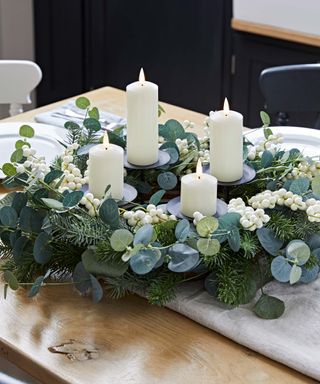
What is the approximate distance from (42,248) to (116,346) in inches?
7.6

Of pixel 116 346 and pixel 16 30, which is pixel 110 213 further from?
pixel 16 30

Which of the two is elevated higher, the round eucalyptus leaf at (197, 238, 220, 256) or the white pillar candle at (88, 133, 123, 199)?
the white pillar candle at (88, 133, 123, 199)

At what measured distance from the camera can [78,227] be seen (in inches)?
52.1

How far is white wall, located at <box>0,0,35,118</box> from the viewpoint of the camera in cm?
386

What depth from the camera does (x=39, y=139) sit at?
1.90m

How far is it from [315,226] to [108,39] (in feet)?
8.69

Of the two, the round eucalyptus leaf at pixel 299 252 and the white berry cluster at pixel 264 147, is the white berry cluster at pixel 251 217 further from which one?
the white berry cluster at pixel 264 147

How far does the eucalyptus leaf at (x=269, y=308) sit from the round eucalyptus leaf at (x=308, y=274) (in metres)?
0.07

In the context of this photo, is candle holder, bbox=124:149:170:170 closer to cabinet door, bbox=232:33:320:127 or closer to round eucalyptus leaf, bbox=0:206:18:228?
round eucalyptus leaf, bbox=0:206:18:228

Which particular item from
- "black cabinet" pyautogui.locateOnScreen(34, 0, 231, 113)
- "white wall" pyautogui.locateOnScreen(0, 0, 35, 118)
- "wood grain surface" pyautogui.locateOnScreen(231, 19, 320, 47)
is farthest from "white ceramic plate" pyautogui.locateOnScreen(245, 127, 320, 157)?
"white wall" pyautogui.locateOnScreen(0, 0, 35, 118)

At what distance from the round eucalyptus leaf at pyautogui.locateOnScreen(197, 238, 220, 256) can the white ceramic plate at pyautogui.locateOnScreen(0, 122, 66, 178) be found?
0.60 metres

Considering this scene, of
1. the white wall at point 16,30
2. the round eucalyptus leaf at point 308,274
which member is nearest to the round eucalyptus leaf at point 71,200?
the round eucalyptus leaf at point 308,274

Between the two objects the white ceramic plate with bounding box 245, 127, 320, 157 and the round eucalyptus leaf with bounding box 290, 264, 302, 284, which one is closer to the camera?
the round eucalyptus leaf with bounding box 290, 264, 302, 284

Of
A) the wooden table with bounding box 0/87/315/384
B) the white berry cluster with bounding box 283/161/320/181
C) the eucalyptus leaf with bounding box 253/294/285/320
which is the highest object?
the white berry cluster with bounding box 283/161/320/181
